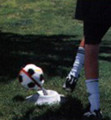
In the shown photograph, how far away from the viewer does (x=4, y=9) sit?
64.3 ft

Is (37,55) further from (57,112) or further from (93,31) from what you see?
(93,31)

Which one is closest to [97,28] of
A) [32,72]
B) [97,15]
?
[97,15]

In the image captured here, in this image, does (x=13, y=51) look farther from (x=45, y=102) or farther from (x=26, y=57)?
(x=45, y=102)

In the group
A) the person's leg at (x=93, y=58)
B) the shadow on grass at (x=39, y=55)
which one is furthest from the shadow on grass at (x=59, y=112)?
the shadow on grass at (x=39, y=55)

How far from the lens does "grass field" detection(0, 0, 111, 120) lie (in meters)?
4.65

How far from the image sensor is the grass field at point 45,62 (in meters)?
4.65

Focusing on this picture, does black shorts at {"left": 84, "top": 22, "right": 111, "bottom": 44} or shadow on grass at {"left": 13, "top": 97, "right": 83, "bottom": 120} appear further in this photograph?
shadow on grass at {"left": 13, "top": 97, "right": 83, "bottom": 120}

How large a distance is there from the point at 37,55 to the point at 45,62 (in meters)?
0.85

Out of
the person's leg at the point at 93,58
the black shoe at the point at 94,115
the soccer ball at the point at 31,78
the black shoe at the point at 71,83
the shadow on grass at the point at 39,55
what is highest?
the person's leg at the point at 93,58

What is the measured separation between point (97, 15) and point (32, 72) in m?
1.01

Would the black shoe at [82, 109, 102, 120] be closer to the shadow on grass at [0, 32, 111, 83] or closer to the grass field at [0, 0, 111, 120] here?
the grass field at [0, 0, 111, 120]

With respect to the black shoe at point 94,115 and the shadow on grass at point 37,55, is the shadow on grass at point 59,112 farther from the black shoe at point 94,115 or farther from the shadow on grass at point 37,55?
the shadow on grass at point 37,55

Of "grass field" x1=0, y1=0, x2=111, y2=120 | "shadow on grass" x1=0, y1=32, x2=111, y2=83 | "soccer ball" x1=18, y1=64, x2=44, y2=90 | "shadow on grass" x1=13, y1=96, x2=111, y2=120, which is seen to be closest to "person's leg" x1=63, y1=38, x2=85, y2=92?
"grass field" x1=0, y1=0, x2=111, y2=120

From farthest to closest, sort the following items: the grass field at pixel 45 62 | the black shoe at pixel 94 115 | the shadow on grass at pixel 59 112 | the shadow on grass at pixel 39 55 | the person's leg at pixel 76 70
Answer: the shadow on grass at pixel 39 55, the person's leg at pixel 76 70, the grass field at pixel 45 62, the shadow on grass at pixel 59 112, the black shoe at pixel 94 115
